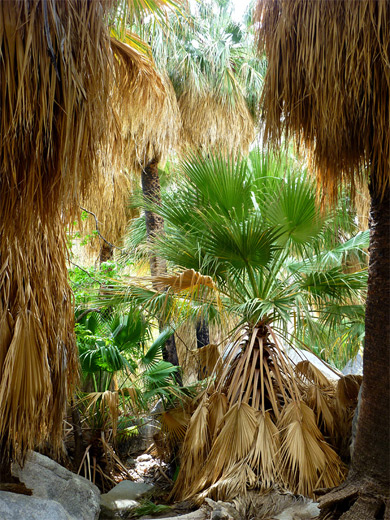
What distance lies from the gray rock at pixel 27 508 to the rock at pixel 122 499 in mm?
1147

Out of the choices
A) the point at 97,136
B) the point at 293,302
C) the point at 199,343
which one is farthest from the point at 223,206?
the point at 199,343

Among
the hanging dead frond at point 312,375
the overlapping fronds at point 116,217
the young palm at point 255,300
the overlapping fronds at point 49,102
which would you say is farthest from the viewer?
the overlapping fronds at point 116,217

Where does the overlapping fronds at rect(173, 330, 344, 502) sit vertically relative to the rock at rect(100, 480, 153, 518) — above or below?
above

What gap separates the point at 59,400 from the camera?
3439 millimetres

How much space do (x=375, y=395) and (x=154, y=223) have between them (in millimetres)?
4679

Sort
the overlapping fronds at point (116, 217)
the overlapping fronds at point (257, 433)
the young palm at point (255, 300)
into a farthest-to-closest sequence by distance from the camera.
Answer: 1. the overlapping fronds at point (116, 217)
2. the young palm at point (255, 300)
3. the overlapping fronds at point (257, 433)

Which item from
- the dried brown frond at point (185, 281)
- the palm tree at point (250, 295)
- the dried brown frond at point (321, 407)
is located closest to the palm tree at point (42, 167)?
the dried brown frond at point (185, 281)

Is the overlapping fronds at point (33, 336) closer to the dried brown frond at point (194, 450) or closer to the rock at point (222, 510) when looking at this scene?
the rock at point (222, 510)

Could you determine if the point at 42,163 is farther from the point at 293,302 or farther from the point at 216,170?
the point at 293,302

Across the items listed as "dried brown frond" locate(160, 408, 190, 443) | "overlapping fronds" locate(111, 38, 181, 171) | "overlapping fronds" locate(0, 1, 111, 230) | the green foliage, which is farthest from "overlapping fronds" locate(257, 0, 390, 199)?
"dried brown frond" locate(160, 408, 190, 443)

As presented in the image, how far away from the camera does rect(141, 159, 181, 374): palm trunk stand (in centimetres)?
661

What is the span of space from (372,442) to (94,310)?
3008mm

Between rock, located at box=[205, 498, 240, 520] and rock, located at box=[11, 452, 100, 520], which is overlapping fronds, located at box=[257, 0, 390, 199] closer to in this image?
rock, located at box=[205, 498, 240, 520]

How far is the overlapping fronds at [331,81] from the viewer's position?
2.86m
